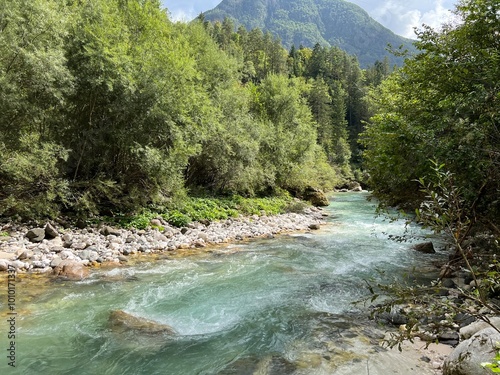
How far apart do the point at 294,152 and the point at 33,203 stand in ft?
66.4

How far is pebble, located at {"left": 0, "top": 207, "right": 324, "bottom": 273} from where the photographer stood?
8.89 m

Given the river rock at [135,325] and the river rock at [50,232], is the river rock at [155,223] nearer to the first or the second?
the river rock at [50,232]

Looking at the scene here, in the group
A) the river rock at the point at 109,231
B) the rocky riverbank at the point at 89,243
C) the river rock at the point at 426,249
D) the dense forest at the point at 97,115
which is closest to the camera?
the rocky riverbank at the point at 89,243

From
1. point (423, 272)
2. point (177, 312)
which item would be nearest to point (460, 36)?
point (423, 272)

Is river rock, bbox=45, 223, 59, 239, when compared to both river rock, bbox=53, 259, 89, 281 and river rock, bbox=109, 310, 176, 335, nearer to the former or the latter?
river rock, bbox=53, 259, 89, 281

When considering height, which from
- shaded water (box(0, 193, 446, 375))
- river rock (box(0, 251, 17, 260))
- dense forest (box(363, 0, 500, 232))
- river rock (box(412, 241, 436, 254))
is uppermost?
dense forest (box(363, 0, 500, 232))

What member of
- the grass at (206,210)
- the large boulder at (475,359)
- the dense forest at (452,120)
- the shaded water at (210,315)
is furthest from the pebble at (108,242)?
the large boulder at (475,359)

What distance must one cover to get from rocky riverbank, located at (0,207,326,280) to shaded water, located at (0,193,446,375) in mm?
1160

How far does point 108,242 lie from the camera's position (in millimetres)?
10891

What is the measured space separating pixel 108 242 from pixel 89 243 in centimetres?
59

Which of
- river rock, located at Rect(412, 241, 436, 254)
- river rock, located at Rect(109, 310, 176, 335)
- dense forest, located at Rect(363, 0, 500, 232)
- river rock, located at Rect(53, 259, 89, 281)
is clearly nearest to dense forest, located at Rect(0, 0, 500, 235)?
dense forest, located at Rect(363, 0, 500, 232)

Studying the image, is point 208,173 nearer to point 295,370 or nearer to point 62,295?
→ point 62,295

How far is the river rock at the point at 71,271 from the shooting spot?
8.25m

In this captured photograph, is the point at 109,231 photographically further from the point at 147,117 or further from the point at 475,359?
the point at 475,359
